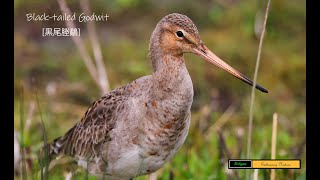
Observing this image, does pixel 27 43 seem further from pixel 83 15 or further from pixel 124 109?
pixel 124 109

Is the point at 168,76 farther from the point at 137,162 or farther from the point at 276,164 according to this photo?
the point at 276,164

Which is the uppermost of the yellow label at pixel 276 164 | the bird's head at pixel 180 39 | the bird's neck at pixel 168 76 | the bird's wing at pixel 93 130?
the bird's head at pixel 180 39

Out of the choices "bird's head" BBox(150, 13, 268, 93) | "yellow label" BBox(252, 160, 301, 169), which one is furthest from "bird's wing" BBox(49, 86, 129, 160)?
"yellow label" BBox(252, 160, 301, 169)

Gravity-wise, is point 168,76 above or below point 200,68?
below

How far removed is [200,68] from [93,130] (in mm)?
2737

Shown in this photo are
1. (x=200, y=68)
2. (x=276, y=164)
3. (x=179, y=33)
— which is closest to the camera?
(x=179, y=33)

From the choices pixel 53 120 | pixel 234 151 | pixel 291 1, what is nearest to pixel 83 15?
pixel 53 120

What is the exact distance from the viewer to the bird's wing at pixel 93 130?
5.09 m

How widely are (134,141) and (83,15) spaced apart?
62.9 inches

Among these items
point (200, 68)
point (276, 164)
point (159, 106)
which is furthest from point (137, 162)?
point (200, 68)

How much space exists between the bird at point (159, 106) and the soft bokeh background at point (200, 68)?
1144 millimetres

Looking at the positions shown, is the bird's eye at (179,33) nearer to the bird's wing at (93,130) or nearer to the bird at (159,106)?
the bird at (159,106)

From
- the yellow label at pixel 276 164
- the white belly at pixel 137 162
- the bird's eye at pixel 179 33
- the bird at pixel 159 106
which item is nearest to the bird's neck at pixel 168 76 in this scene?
the bird at pixel 159 106

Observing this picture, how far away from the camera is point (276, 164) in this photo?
17.2 feet
